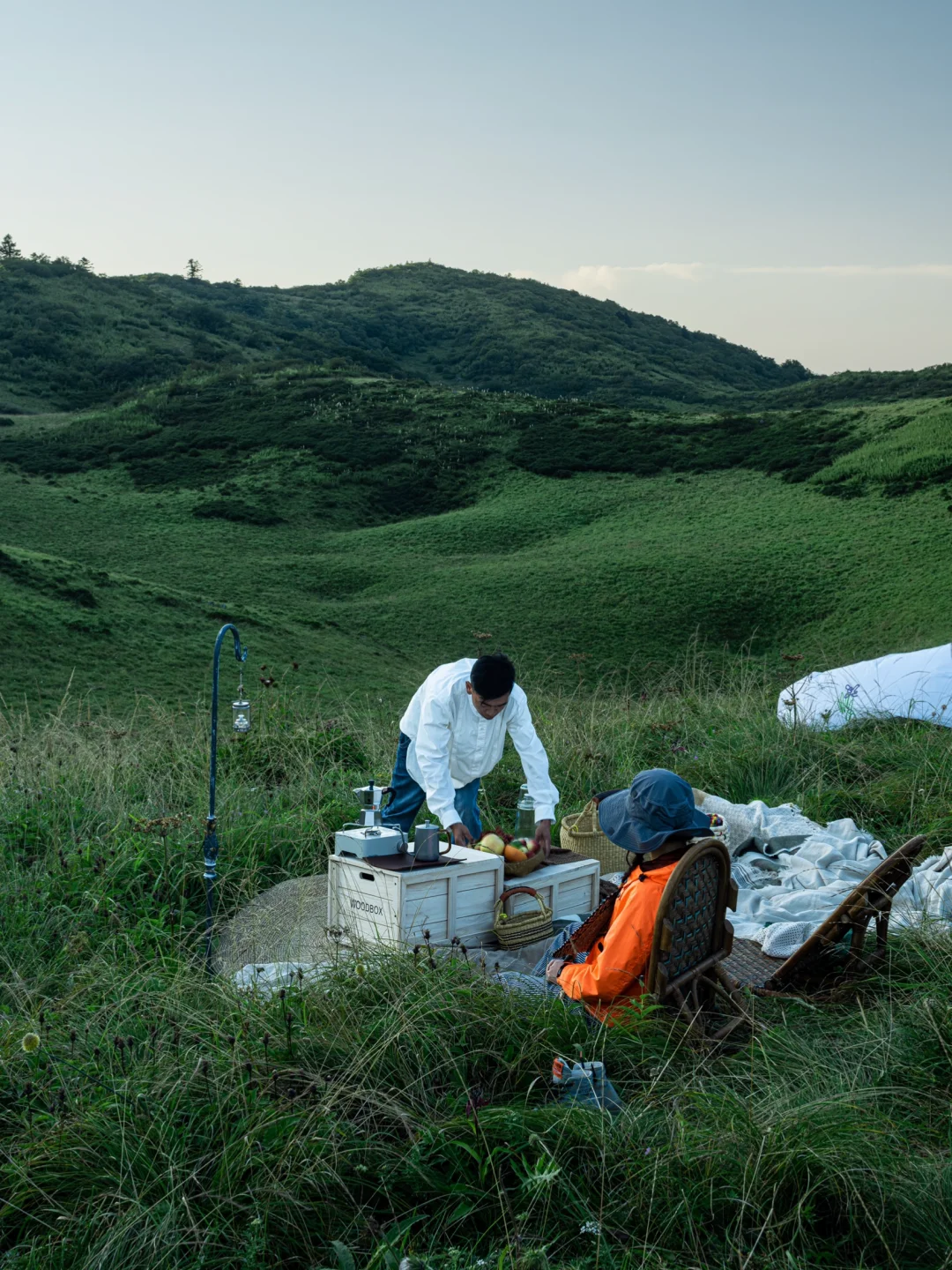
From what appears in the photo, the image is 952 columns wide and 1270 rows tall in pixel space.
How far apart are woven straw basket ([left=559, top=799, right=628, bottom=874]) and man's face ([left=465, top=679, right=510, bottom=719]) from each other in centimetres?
118

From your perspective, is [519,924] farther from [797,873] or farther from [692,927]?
[797,873]

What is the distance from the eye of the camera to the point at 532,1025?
11.6ft

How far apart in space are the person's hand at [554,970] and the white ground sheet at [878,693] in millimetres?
5146

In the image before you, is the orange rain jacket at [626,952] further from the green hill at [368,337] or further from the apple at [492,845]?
the green hill at [368,337]

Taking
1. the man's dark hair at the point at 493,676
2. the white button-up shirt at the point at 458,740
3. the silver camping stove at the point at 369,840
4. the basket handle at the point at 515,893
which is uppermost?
the man's dark hair at the point at 493,676

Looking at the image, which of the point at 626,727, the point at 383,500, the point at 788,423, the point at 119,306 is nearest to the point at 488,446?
the point at 383,500

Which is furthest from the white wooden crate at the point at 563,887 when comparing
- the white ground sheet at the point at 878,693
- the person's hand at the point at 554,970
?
the white ground sheet at the point at 878,693

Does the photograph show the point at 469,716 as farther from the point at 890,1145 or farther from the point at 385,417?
the point at 385,417

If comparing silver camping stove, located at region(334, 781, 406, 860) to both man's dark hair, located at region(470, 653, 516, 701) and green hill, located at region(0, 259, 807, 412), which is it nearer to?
man's dark hair, located at region(470, 653, 516, 701)

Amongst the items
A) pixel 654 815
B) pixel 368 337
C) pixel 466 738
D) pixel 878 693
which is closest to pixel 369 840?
pixel 466 738

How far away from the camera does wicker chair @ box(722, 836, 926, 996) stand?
401cm

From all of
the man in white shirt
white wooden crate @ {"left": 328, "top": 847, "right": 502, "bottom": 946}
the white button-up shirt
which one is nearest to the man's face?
the man in white shirt

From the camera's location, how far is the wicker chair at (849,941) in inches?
158

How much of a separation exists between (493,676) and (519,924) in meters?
1.10
